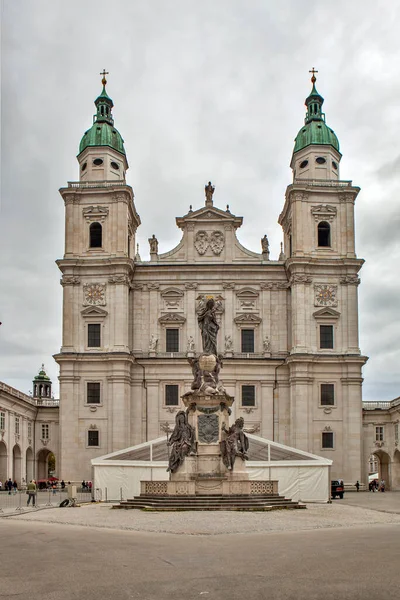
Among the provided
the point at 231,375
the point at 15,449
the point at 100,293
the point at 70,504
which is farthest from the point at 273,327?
the point at 70,504

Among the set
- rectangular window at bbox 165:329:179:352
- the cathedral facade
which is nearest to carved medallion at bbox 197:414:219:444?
the cathedral facade

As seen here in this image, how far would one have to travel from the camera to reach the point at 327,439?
5359cm

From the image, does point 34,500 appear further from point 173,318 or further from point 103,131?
point 103,131

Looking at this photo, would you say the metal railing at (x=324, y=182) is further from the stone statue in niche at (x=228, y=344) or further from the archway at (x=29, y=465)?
the archway at (x=29, y=465)

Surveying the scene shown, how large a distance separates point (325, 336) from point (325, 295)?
279cm

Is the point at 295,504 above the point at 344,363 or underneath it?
underneath

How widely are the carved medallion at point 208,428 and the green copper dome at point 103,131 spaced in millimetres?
35155

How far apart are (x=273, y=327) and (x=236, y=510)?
103 feet

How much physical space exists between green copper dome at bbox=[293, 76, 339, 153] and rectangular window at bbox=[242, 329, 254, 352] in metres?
14.3

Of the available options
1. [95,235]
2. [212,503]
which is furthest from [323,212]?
[212,503]

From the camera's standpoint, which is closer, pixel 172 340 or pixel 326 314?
pixel 326 314

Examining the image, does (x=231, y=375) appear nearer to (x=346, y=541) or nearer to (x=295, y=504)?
(x=295, y=504)

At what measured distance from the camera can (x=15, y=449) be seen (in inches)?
2331

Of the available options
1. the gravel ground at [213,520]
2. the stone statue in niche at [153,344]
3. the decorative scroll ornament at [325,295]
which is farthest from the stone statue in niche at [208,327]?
the decorative scroll ornament at [325,295]
